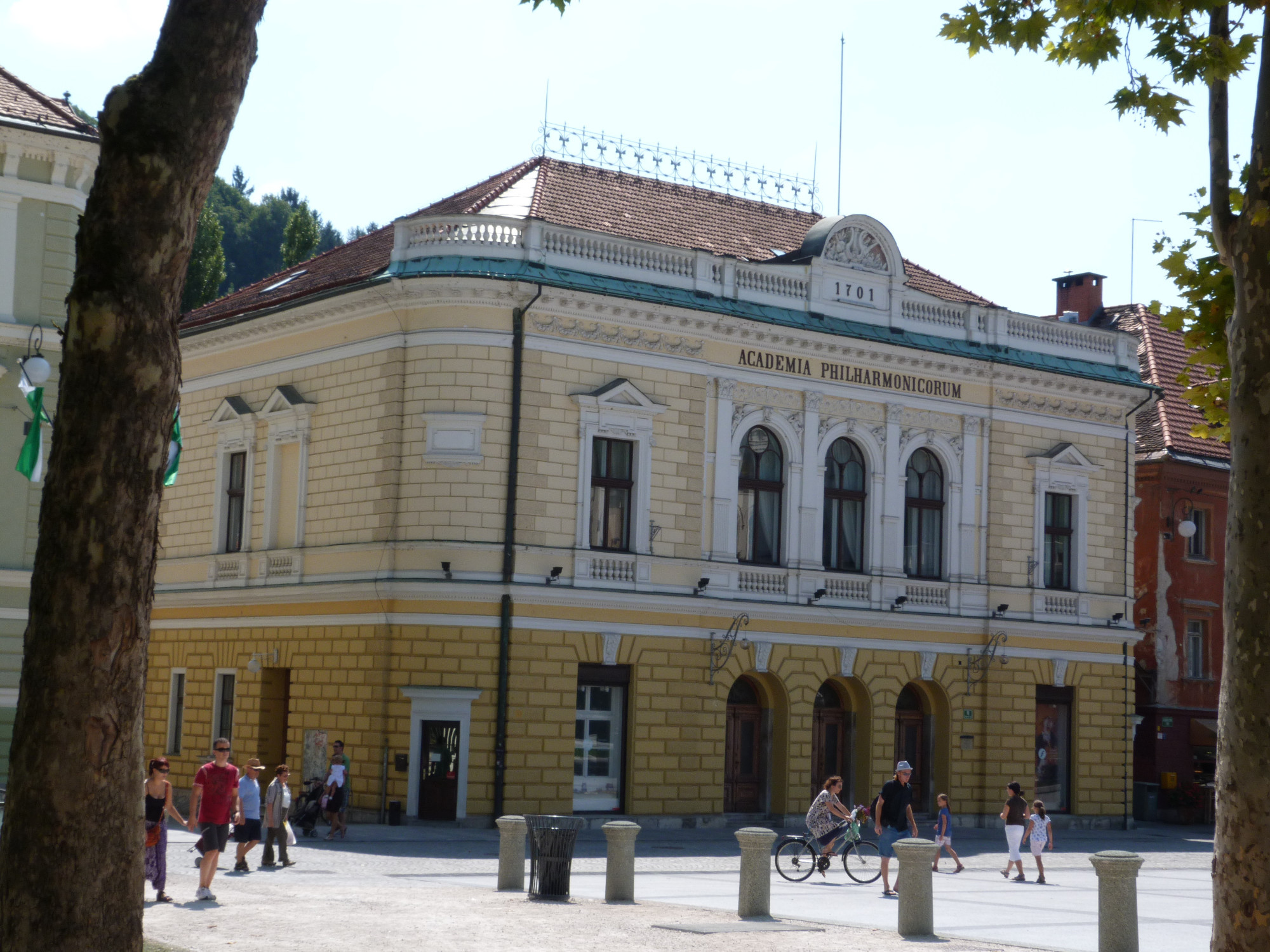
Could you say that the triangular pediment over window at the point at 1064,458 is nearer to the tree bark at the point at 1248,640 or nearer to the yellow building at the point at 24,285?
the yellow building at the point at 24,285

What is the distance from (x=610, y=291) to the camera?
110ft

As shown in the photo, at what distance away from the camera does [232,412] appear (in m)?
37.8

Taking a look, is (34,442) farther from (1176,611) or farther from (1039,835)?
(1176,611)

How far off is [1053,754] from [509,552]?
51.0 feet

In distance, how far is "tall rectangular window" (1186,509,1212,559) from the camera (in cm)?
4647

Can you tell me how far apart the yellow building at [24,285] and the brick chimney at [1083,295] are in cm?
3071

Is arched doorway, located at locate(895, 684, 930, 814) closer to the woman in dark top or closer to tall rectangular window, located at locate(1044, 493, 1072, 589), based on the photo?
tall rectangular window, located at locate(1044, 493, 1072, 589)

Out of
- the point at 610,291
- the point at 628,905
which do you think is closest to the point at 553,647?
the point at 610,291

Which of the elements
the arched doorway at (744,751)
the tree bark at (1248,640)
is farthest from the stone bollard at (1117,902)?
the arched doorway at (744,751)

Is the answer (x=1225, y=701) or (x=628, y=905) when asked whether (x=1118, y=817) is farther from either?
(x=1225, y=701)

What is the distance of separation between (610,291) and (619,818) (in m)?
Result: 10.2

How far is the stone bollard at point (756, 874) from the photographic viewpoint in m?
19.8

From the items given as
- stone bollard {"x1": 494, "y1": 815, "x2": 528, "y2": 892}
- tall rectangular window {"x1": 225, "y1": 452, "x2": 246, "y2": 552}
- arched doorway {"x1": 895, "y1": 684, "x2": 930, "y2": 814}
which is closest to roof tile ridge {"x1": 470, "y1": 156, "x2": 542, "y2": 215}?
tall rectangular window {"x1": 225, "y1": 452, "x2": 246, "y2": 552}

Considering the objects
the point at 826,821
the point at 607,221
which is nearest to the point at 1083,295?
the point at 607,221
